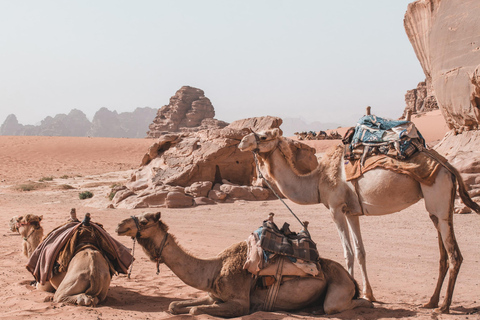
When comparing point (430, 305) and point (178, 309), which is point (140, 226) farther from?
point (430, 305)

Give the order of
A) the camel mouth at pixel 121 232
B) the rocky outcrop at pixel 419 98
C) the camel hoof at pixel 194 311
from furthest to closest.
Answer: the rocky outcrop at pixel 419 98, the camel hoof at pixel 194 311, the camel mouth at pixel 121 232

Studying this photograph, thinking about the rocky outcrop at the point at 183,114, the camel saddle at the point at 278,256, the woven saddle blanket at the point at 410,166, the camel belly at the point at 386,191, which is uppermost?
the rocky outcrop at the point at 183,114

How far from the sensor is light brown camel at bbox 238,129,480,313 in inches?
196

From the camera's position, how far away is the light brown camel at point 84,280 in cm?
492

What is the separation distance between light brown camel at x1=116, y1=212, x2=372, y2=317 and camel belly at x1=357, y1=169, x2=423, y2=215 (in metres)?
1.08

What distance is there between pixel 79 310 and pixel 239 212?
955cm

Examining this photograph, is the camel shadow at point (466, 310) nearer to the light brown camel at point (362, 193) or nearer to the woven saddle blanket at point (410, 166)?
the light brown camel at point (362, 193)

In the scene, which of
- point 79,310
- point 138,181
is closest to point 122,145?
point 138,181

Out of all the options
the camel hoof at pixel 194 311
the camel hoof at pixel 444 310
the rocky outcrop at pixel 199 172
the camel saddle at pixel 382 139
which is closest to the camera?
the camel hoof at pixel 194 311

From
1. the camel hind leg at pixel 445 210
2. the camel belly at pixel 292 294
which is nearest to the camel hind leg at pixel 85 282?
the camel belly at pixel 292 294

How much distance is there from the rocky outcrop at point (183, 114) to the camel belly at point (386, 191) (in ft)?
262

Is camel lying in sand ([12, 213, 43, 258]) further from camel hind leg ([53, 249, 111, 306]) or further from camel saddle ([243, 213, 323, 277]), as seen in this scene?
camel saddle ([243, 213, 323, 277])

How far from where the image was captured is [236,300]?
14.9 ft

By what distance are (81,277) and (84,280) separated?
49 millimetres
